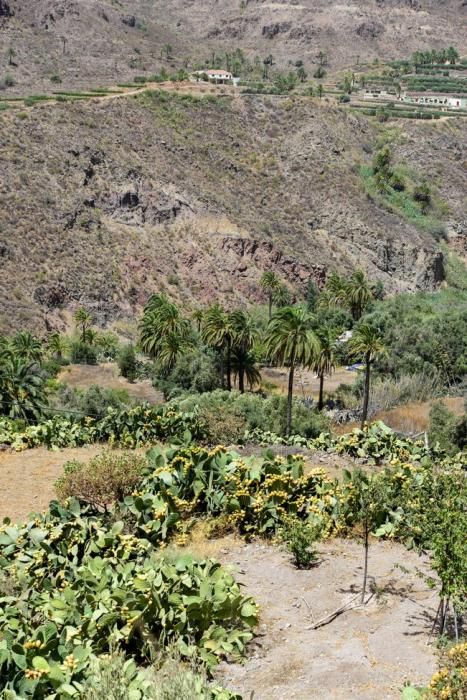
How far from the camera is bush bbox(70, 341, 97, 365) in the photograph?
187 feet

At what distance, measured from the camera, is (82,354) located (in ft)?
188

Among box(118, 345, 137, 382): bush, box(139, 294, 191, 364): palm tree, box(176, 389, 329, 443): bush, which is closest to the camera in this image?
box(176, 389, 329, 443): bush

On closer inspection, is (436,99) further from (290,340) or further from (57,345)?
(290,340)

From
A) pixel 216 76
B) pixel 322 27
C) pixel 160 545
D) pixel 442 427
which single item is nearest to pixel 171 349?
pixel 442 427

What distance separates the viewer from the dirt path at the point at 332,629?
368 inches

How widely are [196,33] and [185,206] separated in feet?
382

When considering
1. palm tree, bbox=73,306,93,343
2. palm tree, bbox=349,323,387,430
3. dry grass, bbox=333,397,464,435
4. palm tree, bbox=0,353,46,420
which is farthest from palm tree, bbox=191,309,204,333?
palm tree, bbox=0,353,46,420

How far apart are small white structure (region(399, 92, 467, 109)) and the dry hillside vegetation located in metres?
26.4

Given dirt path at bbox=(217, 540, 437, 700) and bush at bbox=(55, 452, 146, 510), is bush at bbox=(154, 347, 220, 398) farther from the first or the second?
dirt path at bbox=(217, 540, 437, 700)

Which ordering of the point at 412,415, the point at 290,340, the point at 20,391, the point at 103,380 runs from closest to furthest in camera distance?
the point at 20,391 < the point at 290,340 < the point at 412,415 < the point at 103,380

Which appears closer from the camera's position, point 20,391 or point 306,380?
point 20,391

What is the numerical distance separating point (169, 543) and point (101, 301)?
5374 cm

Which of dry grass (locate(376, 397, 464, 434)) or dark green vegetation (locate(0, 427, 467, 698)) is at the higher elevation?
dark green vegetation (locate(0, 427, 467, 698))

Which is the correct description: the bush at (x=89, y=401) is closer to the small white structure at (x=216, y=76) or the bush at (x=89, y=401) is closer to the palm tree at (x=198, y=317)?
the palm tree at (x=198, y=317)
